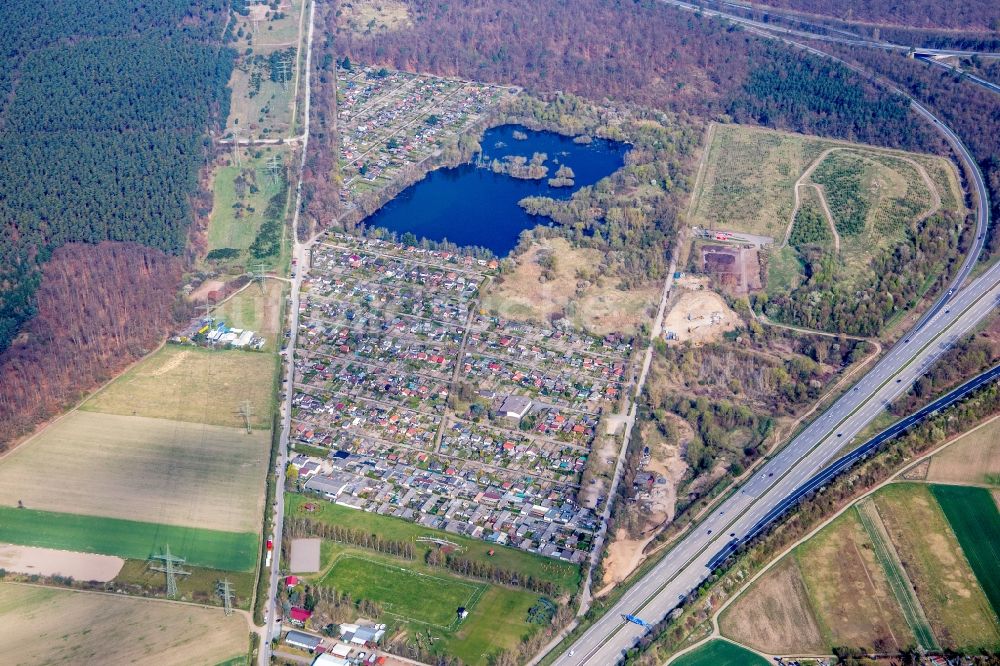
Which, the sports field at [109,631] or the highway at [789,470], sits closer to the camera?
the sports field at [109,631]

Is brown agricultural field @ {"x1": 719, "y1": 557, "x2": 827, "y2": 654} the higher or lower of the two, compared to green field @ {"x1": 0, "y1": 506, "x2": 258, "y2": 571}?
higher

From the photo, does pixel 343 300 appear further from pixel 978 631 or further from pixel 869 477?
pixel 978 631

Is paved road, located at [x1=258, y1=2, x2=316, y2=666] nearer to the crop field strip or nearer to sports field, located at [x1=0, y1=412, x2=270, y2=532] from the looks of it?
sports field, located at [x1=0, y1=412, x2=270, y2=532]

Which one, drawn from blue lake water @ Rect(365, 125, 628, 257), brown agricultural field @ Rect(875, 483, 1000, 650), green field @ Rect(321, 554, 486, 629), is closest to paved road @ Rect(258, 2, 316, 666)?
green field @ Rect(321, 554, 486, 629)

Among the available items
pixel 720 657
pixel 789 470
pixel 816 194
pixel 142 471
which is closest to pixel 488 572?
pixel 720 657

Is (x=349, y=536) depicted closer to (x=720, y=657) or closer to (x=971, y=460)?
(x=720, y=657)

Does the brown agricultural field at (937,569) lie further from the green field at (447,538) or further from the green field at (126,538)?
the green field at (126,538)

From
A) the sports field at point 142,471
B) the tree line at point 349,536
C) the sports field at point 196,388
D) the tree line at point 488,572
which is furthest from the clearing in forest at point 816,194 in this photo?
the sports field at point 142,471
